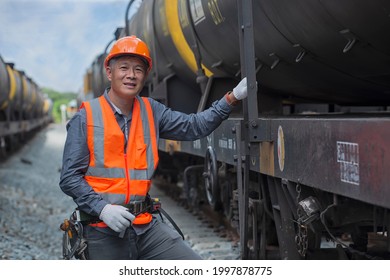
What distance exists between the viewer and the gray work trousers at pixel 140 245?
3.06 m

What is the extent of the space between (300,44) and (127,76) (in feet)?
4.74

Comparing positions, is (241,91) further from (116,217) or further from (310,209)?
(116,217)

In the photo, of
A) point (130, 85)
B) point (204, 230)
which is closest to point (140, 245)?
point (130, 85)

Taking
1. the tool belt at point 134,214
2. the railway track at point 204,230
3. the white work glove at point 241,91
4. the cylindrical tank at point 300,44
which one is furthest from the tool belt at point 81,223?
the railway track at point 204,230

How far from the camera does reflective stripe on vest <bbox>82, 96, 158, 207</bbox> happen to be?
9.80ft

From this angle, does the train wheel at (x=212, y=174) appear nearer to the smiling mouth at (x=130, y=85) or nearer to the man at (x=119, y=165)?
the man at (x=119, y=165)

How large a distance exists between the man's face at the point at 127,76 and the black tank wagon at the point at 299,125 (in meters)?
0.61

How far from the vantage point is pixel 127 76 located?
9.84 feet

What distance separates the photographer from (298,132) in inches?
121

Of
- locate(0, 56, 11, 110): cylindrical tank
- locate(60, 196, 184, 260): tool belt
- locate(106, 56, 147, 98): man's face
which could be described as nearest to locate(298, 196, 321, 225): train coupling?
locate(60, 196, 184, 260): tool belt

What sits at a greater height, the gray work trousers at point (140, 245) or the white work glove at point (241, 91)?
the white work glove at point (241, 91)
